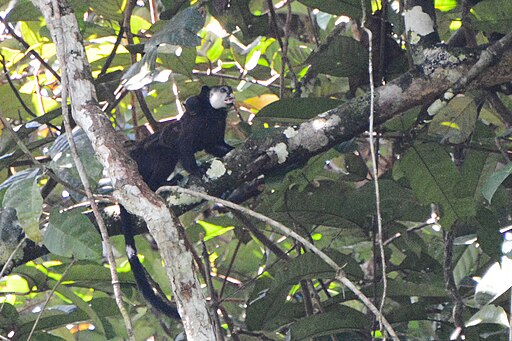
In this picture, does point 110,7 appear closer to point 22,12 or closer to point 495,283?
point 22,12

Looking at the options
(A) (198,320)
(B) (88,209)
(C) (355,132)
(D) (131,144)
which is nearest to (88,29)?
(D) (131,144)

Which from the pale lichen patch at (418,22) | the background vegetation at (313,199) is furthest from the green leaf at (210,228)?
the pale lichen patch at (418,22)

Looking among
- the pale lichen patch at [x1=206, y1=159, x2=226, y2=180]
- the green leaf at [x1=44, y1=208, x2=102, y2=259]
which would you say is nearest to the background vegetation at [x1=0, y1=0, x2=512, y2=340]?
the green leaf at [x1=44, y1=208, x2=102, y2=259]

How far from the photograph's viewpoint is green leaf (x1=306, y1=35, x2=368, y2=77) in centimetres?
297

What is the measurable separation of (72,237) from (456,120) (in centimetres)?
137

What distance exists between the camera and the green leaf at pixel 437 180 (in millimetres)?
2754

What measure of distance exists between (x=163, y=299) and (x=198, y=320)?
153cm

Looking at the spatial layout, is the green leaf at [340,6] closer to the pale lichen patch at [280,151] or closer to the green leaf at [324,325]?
the pale lichen patch at [280,151]

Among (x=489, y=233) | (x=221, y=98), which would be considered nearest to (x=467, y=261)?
(x=489, y=233)

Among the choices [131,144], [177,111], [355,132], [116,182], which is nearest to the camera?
[116,182]

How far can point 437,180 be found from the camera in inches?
109

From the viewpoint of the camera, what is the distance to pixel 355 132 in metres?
2.58

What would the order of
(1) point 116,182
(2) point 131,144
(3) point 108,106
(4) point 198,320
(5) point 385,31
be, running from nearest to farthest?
1. (4) point 198,320
2. (1) point 116,182
3. (5) point 385,31
4. (3) point 108,106
5. (2) point 131,144

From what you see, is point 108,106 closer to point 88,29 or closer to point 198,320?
point 88,29
